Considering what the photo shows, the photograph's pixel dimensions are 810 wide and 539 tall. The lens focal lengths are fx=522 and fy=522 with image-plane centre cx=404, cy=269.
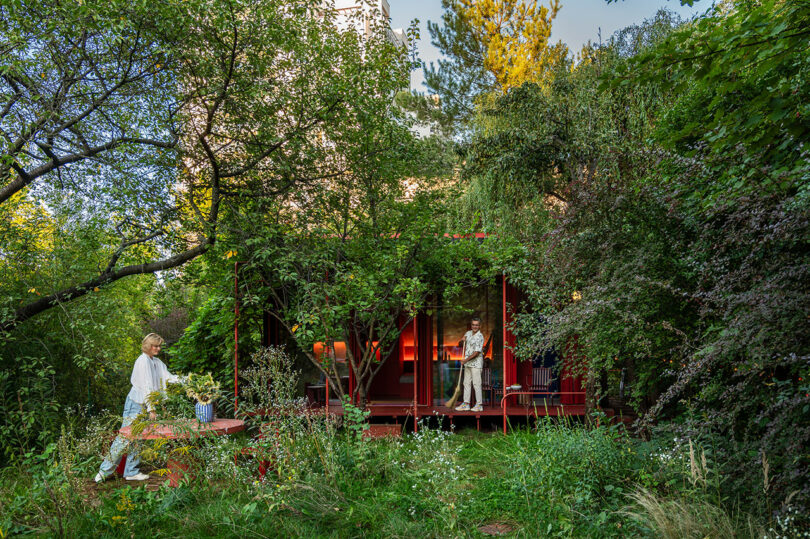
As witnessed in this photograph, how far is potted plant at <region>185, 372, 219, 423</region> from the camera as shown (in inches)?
212

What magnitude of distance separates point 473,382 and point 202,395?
4.97m

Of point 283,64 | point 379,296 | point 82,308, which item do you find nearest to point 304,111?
point 283,64

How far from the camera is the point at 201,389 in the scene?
550 cm

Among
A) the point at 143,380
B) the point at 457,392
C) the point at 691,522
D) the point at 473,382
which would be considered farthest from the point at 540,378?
the point at 143,380

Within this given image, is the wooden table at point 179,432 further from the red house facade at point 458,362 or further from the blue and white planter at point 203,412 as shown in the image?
the red house facade at point 458,362

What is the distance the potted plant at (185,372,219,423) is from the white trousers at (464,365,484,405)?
4710mm

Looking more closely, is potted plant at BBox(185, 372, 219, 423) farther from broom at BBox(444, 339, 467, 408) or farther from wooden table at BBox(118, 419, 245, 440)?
broom at BBox(444, 339, 467, 408)

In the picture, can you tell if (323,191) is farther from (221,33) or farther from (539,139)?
(539,139)

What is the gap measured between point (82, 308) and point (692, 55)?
705 centimetres

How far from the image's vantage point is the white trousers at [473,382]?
894 centimetres

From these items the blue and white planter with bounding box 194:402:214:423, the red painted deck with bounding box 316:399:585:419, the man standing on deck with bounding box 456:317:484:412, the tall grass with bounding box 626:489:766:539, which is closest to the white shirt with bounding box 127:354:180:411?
the blue and white planter with bounding box 194:402:214:423

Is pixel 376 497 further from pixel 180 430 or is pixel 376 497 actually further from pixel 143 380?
pixel 143 380

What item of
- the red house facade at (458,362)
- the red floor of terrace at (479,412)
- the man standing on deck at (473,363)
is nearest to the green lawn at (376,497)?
the red floor of terrace at (479,412)

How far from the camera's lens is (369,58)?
7.93 m
